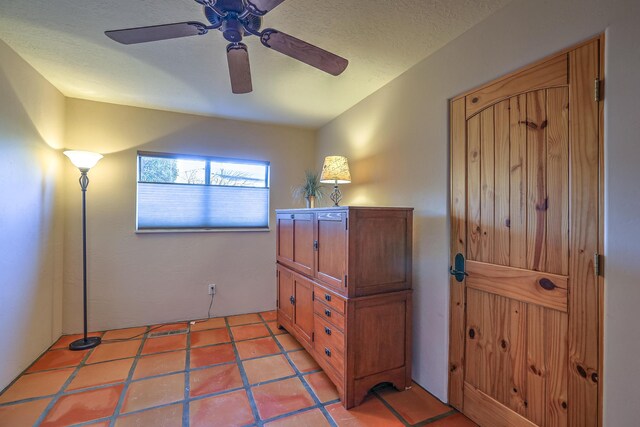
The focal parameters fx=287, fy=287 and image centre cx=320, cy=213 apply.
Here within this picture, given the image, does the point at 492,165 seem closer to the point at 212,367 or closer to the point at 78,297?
the point at 212,367

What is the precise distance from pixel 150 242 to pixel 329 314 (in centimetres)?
224

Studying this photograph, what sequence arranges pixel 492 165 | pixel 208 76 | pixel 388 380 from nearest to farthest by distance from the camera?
1. pixel 492 165
2. pixel 388 380
3. pixel 208 76

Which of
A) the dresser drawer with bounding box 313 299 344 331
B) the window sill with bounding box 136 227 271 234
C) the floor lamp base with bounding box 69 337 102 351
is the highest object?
the window sill with bounding box 136 227 271 234

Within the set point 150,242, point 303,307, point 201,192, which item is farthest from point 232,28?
point 150,242

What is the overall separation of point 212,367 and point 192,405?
1.53 ft

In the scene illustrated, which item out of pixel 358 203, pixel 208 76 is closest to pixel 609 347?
pixel 358 203

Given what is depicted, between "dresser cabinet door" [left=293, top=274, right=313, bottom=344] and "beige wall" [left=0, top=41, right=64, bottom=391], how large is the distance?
2.09 m

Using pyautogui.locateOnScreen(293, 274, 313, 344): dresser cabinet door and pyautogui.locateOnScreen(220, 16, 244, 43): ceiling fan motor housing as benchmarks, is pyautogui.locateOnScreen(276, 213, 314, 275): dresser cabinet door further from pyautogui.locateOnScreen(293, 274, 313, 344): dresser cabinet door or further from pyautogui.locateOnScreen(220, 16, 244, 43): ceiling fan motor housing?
pyautogui.locateOnScreen(220, 16, 244, 43): ceiling fan motor housing

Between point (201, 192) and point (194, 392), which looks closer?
→ point (194, 392)

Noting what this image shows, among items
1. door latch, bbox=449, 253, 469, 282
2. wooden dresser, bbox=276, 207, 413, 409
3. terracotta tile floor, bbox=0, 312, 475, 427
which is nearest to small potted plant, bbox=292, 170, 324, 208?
wooden dresser, bbox=276, 207, 413, 409

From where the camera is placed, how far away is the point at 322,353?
7.19 ft

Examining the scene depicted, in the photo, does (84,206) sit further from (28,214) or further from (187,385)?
(187,385)

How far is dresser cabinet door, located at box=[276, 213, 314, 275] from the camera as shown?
2453 mm

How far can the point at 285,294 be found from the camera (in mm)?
2938
